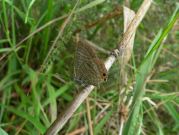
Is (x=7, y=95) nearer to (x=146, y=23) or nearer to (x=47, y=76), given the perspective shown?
(x=47, y=76)

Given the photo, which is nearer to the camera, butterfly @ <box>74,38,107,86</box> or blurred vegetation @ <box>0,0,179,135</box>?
butterfly @ <box>74,38,107,86</box>

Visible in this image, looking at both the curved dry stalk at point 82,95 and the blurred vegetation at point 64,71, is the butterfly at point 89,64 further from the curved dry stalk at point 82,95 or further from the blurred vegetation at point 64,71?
the blurred vegetation at point 64,71

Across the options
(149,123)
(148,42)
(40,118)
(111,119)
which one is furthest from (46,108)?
(148,42)

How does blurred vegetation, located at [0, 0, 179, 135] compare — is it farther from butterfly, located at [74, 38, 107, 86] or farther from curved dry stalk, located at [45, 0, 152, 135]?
butterfly, located at [74, 38, 107, 86]

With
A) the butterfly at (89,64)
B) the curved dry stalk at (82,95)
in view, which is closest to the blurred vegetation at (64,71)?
the curved dry stalk at (82,95)

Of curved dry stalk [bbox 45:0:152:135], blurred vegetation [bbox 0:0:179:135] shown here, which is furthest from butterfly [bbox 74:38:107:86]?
blurred vegetation [bbox 0:0:179:135]
